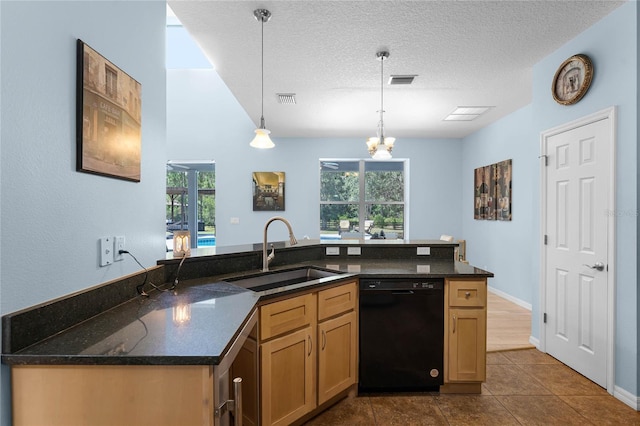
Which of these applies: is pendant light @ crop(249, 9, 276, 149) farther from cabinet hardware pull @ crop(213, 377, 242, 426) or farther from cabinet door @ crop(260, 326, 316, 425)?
cabinet hardware pull @ crop(213, 377, 242, 426)

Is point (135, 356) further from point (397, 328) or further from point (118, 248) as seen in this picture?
point (397, 328)

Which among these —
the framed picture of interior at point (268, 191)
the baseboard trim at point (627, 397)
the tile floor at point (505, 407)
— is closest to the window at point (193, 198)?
the framed picture of interior at point (268, 191)

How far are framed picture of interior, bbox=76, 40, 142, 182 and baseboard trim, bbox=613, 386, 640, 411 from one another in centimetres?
333

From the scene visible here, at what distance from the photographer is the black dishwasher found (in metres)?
2.26

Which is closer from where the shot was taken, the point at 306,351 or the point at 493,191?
the point at 306,351

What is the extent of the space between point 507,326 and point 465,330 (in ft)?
6.03

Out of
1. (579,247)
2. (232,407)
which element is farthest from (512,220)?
(232,407)

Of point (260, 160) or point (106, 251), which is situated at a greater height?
point (260, 160)

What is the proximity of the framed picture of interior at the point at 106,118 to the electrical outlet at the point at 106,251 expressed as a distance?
0.29 meters

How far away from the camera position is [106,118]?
1.41 m

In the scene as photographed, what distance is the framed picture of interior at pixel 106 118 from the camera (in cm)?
126

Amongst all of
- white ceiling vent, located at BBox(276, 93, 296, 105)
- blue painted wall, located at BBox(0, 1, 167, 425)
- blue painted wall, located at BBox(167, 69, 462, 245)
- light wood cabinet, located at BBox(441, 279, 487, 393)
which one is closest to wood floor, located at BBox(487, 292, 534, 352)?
light wood cabinet, located at BBox(441, 279, 487, 393)

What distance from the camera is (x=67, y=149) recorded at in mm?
1215

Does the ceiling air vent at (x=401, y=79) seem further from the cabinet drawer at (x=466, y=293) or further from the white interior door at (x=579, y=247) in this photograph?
the cabinet drawer at (x=466, y=293)
